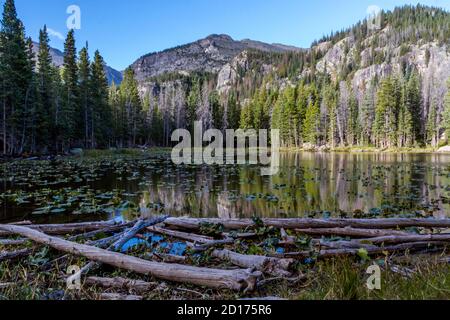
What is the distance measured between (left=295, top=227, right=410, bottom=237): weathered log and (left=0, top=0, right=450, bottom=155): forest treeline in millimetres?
36953

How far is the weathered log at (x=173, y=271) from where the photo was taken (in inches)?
153

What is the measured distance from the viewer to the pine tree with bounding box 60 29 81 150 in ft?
135

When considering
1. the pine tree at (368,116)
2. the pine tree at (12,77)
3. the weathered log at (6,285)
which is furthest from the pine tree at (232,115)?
the weathered log at (6,285)

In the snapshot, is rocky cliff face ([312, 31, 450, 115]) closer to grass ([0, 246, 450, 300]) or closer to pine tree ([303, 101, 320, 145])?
pine tree ([303, 101, 320, 145])

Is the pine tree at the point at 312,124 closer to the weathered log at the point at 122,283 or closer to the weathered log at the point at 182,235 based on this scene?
the weathered log at the point at 182,235

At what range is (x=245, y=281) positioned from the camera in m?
3.87

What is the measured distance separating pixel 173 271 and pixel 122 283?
2.40ft

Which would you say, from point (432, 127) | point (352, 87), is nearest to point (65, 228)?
point (432, 127)

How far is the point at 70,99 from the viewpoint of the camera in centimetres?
4488

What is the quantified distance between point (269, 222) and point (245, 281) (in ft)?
9.42

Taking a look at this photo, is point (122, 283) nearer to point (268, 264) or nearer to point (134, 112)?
point (268, 264)

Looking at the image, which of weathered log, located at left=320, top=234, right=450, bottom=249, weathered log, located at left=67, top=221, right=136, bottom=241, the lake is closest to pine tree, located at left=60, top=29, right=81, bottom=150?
the lake

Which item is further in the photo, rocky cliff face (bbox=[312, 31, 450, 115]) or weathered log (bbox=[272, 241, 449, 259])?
rocky cliff face (bbox=[312, 31, 450, 115])
